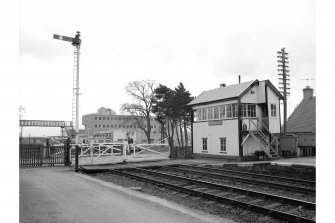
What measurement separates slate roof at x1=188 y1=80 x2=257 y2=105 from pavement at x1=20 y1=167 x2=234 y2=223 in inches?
614

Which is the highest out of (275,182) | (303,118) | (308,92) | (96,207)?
(308,92)

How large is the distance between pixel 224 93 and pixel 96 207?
19.6m

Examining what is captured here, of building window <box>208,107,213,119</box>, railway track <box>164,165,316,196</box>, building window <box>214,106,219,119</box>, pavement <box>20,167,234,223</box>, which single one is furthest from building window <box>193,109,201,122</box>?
pavement <box>20,167,234,223</box>

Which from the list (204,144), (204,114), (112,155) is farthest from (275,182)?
(204,114)

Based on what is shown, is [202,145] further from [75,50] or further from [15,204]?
[15,204]

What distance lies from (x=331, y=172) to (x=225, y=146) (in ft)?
72.5

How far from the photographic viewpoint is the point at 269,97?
24.2 metres

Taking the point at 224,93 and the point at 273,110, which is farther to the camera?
the point at 224,93

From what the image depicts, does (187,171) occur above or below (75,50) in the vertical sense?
below

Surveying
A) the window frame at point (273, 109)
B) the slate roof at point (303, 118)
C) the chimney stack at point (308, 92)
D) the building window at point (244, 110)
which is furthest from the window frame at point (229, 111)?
the chimney stack at point (308, 92)

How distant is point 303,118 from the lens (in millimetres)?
→ 31750

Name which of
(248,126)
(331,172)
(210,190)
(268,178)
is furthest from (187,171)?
(331,172)

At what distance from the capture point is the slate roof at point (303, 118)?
29.8 metres

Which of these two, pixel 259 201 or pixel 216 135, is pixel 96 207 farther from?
pixel 216 135
